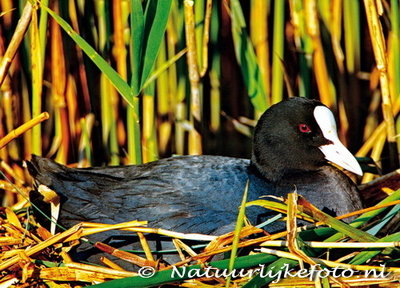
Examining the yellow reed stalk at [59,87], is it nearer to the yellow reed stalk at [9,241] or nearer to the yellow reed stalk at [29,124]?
the yellow reed stalk at [29,124]

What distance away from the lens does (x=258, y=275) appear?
196 centimetres

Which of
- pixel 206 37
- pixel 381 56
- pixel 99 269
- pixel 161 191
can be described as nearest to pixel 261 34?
pixel 206 37

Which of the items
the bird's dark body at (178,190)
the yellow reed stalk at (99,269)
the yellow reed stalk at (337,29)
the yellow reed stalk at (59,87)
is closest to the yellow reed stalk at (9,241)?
the bird's dark body at (178,190)

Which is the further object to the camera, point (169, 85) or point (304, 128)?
point (169, 85)

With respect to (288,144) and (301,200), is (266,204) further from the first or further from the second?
(288,144)

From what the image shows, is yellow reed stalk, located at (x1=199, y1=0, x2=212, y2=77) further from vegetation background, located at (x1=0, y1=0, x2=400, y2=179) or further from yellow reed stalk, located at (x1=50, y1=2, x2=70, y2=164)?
yellow reed stalk, located at (x1=50, y1=2, x2=70, y2=164)

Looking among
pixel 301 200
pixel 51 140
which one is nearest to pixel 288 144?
pixel 301 200

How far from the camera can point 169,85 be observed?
9.21 feet

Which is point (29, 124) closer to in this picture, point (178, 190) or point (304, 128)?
point (178, 190)

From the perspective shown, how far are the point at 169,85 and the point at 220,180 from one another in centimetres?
49

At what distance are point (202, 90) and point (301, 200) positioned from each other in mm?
841

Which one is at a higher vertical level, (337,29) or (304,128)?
(337,29)

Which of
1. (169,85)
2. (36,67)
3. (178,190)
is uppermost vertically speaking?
(36,67)

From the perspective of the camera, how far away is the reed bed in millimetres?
2303
